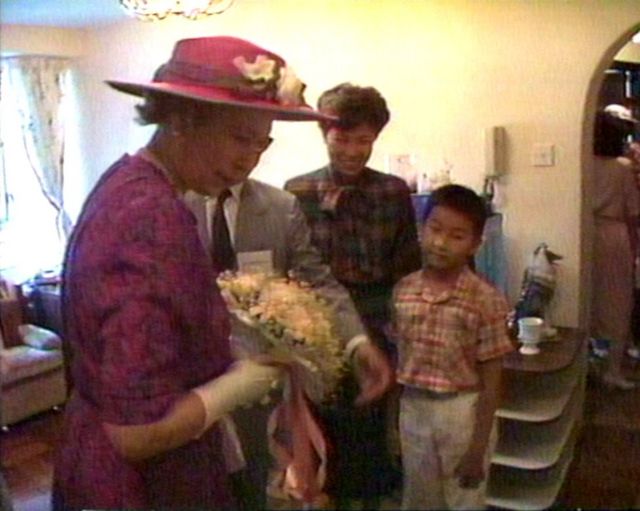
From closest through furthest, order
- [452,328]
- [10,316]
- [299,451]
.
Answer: [452,328] → [299,451] → [10,316]

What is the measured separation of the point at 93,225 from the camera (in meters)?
0.81

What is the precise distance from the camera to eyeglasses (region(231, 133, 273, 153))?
0.80 meters

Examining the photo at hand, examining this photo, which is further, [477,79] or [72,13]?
[72,13]

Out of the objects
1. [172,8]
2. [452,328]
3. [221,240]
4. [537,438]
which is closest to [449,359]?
[452,328]

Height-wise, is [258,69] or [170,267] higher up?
[258,69]

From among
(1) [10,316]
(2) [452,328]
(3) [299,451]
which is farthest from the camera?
(1) [10,316]

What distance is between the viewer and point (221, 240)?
0.83 meters

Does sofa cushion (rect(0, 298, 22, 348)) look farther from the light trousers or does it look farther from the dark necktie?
the light trousers

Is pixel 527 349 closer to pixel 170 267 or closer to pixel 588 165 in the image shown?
pixel 588 165

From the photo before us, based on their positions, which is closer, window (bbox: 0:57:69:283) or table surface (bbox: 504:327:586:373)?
table surface (bbox: 504:327:586:373)

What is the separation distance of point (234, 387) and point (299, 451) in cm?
11

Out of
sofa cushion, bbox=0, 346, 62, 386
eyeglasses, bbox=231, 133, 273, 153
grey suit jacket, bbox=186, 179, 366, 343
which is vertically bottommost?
sofa cushion, bbox=0, 346, 62, 386

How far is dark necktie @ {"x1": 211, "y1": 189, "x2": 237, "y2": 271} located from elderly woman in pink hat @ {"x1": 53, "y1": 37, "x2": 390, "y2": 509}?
0.01 m

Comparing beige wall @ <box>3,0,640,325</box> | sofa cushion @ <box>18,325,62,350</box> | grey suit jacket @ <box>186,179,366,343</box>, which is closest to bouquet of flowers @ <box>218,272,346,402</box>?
grey suit jacket @ <box>186,179,366,343</box>
